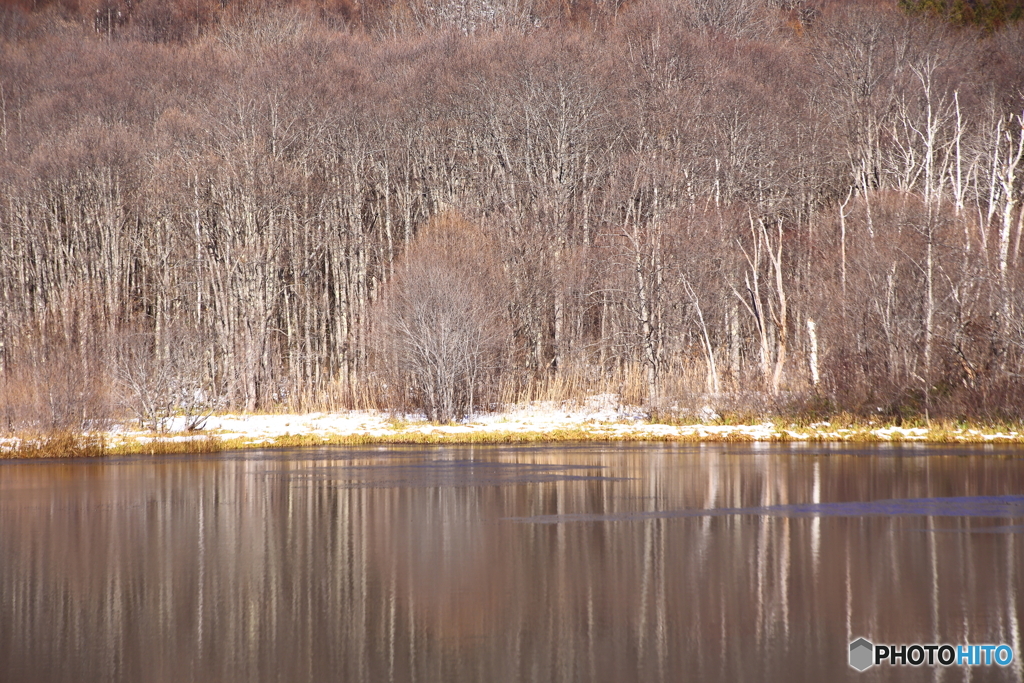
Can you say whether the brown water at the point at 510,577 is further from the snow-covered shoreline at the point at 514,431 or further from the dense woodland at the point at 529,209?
the dense woodland at the point at 529,209

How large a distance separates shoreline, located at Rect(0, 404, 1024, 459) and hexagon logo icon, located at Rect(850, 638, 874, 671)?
21.3 m

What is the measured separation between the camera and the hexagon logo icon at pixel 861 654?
8.38 m

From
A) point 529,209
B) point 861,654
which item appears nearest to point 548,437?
point 529,209

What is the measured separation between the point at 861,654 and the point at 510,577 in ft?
13.5

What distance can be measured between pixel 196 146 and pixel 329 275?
354 inches

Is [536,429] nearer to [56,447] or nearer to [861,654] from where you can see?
[56,447]

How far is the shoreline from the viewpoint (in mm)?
28781

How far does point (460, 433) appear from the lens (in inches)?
1288

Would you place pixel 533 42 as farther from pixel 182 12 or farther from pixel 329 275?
pixel 182 12

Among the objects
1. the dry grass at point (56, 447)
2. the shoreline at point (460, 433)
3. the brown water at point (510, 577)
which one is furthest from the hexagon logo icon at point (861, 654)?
the dry grass at point (56, 447)

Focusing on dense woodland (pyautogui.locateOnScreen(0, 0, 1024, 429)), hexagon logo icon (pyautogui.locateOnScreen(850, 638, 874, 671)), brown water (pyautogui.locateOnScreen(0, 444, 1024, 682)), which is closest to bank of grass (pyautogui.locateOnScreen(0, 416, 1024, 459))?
dense woodland (pyautogui.locateOnScreen(0, 0, 1024, 429))

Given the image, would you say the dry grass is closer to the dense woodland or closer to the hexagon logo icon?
the dense woodland

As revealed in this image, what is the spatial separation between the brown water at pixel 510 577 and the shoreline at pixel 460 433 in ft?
27.1

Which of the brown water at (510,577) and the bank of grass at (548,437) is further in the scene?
Answer: the bank of grass at (548,437)
